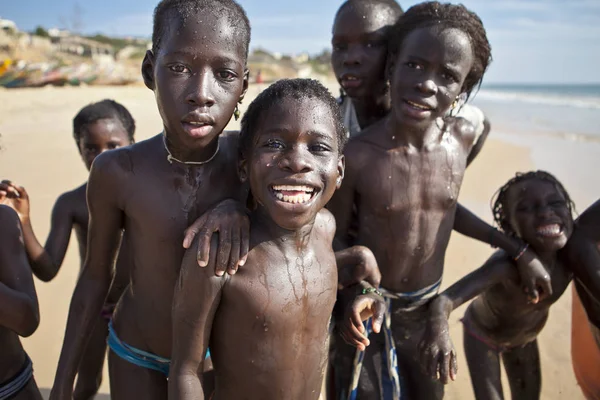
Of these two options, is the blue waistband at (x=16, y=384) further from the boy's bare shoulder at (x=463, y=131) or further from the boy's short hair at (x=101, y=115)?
the boy's bare shoulder at (x=463, y=131)

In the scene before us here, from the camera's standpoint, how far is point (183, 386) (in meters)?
1.65

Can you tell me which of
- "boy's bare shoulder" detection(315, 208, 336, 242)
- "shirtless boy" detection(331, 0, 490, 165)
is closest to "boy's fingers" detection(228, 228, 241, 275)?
"boy's bare shoulder" detection(315, 208, 336, 242)

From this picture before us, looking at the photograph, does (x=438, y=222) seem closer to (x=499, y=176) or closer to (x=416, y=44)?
(x=416, y=44)

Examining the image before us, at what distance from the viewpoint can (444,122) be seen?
2.58 meters

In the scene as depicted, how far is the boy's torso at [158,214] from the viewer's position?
1.82 m

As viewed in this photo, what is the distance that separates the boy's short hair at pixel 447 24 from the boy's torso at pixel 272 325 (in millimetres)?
1205

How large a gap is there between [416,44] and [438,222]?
805 mm

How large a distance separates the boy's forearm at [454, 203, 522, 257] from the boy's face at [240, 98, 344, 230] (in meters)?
1.23

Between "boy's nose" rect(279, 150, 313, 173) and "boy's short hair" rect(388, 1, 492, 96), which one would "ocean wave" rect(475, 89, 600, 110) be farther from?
"boy's nose" rect(279, 150, 313, 173)

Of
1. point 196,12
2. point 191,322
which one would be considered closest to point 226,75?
point 196,12

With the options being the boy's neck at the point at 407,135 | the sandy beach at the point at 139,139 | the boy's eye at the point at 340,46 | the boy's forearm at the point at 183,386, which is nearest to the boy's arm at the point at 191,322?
the boy's forearm at the point at 183,386

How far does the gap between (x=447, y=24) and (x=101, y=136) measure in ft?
6.40

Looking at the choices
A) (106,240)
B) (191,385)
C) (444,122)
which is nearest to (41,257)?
(106,240)

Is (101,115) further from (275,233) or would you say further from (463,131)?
(463,131)
